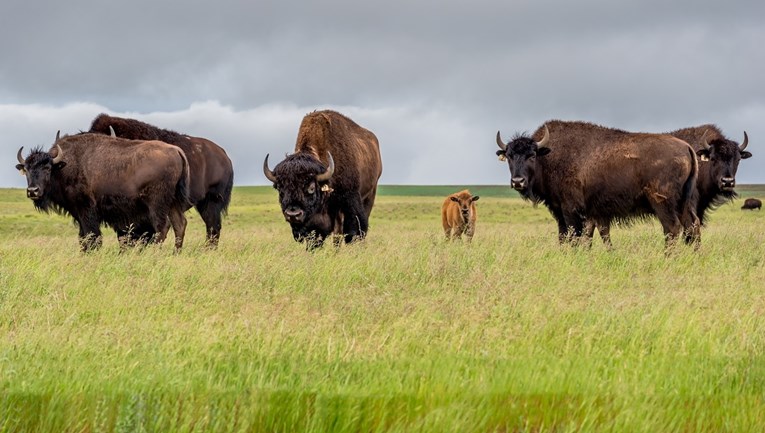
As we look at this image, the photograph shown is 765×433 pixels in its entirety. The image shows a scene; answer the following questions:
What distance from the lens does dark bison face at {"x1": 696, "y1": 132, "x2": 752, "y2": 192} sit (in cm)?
1515

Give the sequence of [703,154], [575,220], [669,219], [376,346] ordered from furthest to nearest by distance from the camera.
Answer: [703,154]
[575,220]
[669,219]
[376,346]

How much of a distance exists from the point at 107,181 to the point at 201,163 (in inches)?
127

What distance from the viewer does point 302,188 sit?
11.9 meters

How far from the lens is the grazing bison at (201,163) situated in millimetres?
15953

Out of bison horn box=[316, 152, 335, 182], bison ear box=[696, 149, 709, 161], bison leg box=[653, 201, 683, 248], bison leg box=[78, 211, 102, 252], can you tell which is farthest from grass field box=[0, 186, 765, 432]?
bison ear box=[696, 149, 709, 161]

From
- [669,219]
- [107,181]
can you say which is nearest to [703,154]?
[669,219]

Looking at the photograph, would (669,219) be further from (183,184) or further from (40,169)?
(40,169)

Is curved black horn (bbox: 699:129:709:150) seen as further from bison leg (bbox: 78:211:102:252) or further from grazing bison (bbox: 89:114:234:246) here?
bison leg (bbox: 78:211:102:252)

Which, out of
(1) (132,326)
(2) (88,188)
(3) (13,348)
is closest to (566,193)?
(2) (88,188)

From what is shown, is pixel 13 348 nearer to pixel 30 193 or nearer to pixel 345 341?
pixel 345 341

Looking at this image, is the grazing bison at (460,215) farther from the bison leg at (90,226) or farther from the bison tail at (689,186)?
the bison leg at (90,226)

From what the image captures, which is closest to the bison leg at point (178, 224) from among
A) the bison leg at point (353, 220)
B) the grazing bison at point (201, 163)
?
the grazing bison at point (201, 163)

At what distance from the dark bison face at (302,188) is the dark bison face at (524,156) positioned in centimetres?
316

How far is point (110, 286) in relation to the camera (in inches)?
322
